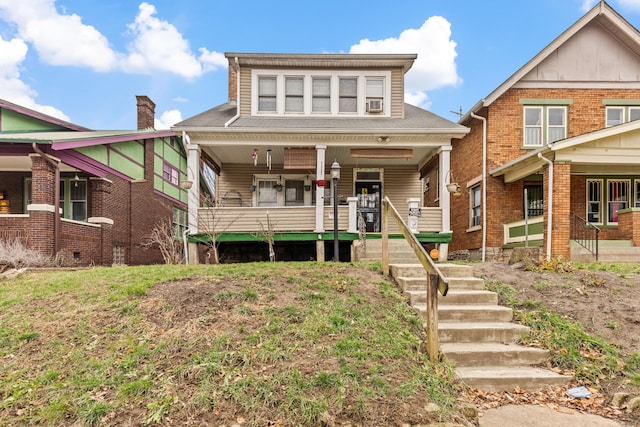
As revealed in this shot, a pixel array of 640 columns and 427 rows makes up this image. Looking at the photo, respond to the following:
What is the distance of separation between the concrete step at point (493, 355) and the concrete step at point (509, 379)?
176 millimetres

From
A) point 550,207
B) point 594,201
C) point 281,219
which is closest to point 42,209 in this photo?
point 281,219

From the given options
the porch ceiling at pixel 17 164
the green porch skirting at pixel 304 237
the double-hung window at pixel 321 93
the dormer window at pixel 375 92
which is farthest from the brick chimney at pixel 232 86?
the green porch skirting at pixel 304 237

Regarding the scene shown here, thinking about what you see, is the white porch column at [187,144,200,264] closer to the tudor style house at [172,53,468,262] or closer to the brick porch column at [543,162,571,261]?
the tudor style house at [172,53,468,262]

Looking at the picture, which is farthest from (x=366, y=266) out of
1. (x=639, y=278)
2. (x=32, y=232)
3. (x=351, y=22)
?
(x=351, y=22)

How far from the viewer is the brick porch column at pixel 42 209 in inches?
431

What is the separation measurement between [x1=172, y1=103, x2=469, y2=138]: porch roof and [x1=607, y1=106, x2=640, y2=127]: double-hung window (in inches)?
227

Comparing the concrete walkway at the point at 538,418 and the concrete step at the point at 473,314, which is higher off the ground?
the concrete step at the point at 473,314

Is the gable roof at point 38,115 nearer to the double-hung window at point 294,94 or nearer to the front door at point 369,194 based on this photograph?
the double-hung window at point 294,94

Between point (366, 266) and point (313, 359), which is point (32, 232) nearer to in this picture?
point (366, 266)

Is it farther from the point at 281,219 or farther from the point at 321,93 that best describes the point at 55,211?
the point at 321,93

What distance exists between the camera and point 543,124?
13.7 metres

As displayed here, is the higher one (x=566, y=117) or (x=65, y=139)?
(x=566, y=117)

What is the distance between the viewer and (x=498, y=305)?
6137 mm

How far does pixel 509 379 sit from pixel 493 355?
0.39 meters
